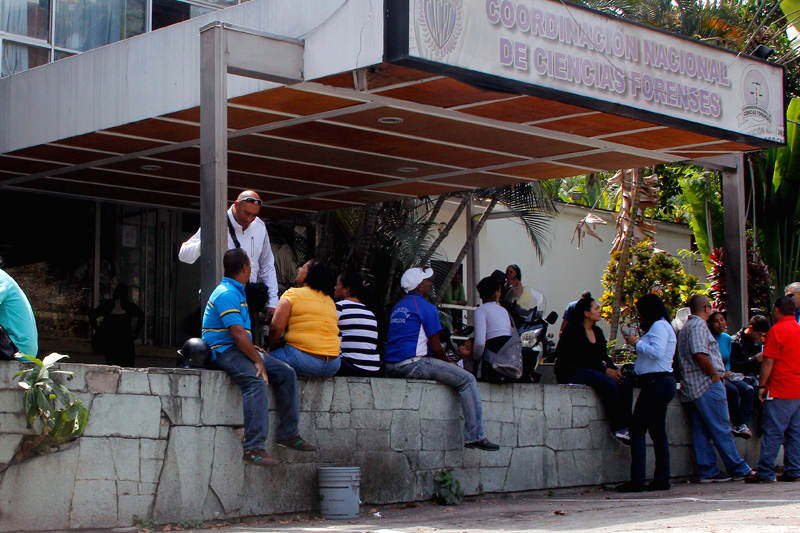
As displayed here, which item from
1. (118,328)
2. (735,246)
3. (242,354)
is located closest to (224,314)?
(242,354)

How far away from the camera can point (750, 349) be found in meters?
13.6

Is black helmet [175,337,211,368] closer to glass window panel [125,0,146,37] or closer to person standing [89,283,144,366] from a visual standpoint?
person standing [89,283,144,366]

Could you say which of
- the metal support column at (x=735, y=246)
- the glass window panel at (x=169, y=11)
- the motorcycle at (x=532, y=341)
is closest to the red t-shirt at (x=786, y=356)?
the motorcycle at (x=532, y=341)

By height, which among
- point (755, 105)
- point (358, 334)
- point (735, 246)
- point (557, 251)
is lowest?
point (358, 334)

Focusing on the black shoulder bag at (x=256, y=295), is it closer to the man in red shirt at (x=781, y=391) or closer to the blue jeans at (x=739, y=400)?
the man in red shirt at (x=781, y=391)

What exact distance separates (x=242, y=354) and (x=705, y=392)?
591cm

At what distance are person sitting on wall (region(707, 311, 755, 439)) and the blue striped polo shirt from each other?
6404 mm

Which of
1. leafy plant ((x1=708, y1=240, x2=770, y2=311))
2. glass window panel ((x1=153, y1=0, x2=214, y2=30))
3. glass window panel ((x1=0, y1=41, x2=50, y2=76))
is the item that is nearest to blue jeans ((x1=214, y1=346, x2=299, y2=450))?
glass window panel ((x1=0, y1=41, x2=50, y2=76))

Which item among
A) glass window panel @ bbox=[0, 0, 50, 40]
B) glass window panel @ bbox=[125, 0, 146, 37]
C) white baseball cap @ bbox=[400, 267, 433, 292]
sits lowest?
white baseball cap @ bbox=[400, 267, 433, 292]

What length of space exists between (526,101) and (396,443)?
11.0ft

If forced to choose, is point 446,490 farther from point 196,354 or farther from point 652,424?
point 196,354

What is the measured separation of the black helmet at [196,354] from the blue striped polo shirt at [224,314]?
0.21ft

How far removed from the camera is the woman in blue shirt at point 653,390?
36.8ft

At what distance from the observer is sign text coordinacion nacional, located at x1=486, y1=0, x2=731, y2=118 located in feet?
32.9
